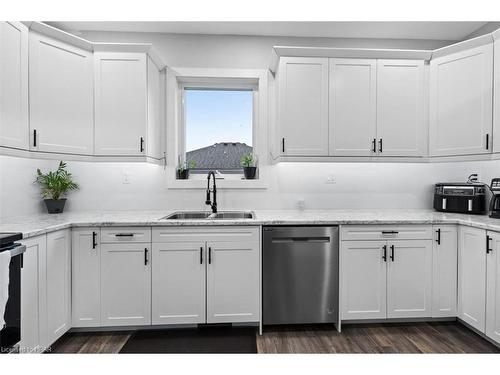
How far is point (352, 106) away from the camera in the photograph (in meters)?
2.74

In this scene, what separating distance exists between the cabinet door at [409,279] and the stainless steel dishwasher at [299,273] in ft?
1.65

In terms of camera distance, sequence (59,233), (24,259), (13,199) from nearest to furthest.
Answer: (24,259)
(59,233)
(13,199)

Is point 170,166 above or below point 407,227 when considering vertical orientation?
above

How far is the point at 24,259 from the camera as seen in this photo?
1820 millimetres

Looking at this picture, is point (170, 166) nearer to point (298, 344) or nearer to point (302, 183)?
point (302, 183)

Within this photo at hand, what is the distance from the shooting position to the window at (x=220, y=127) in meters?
3.26

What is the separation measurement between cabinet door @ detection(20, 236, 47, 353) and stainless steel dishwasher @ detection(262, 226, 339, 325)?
1.60 metres

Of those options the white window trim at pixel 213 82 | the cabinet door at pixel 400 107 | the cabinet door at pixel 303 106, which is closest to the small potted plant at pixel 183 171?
the white window trim at pixel 213 82

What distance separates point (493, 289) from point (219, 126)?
283cm

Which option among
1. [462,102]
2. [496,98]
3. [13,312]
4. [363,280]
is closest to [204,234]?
[13,312]

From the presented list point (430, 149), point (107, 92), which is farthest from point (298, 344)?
point (107, 92)

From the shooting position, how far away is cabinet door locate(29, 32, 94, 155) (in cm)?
230

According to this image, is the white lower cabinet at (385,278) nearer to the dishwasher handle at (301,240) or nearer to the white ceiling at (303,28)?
the dishwasher handle at (301,240)

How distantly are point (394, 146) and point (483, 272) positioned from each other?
125 centimetres
